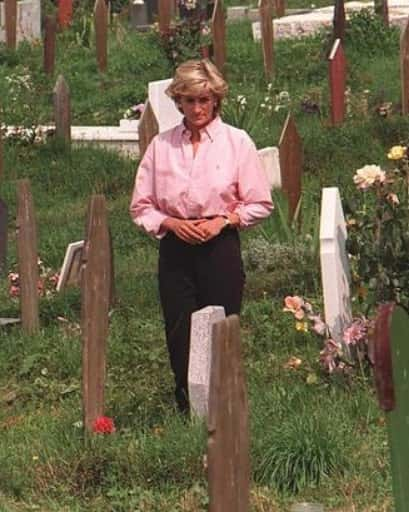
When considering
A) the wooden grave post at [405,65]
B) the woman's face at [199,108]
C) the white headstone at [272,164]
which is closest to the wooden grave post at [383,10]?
the wooden grave post at [405,65]

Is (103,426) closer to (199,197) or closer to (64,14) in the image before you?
(199,197)

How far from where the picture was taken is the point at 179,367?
717cm

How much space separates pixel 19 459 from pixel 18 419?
37.5 inches

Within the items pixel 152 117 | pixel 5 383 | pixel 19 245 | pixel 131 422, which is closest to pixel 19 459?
pixel 131 422

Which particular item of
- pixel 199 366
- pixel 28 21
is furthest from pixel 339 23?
pixel 199 366

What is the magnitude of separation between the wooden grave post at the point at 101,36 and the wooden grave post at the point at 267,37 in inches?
72.8

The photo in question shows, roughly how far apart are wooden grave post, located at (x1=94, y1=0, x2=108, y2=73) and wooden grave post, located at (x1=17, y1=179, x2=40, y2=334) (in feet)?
34.6

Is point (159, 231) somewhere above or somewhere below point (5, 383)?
above

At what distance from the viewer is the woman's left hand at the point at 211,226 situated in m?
6.82

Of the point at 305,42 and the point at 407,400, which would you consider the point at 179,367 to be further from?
the point at 305,42

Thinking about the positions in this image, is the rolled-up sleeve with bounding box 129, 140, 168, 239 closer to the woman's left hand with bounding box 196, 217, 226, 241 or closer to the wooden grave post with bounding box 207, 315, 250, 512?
the woman's left hand with bounding box 196, 217, 226, 241

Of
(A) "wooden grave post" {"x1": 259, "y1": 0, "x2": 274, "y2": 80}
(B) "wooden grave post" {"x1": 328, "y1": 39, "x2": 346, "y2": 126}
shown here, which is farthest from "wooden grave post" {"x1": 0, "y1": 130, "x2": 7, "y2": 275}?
(A) "wooden grave post" {"x1": 259, "y1": 0, "x2": 274, "y2": 80}

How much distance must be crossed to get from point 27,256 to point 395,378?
5623 millimetres

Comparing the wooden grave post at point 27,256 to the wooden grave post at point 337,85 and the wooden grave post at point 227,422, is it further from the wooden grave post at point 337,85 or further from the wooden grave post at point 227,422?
the wooden grave post at point 337,85
